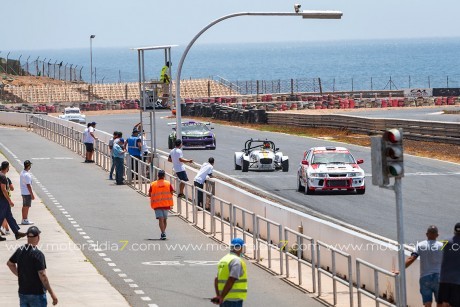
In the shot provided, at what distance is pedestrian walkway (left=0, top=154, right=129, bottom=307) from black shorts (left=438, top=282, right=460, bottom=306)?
528cm

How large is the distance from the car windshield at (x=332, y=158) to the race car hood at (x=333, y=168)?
0.40 meters

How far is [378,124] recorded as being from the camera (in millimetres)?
56594

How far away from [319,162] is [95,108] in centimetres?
6372

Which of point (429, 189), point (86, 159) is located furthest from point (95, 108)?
point (429, 189)

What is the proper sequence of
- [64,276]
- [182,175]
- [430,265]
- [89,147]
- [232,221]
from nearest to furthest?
1. [430,265]
2. [64,276]
3. [232,221]
4. [182,175]
5. [89,147]

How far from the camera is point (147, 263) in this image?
75.9ft

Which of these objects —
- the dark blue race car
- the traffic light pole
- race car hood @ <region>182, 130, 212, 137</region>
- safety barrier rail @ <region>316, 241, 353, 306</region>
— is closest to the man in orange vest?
safety barrier rail @ <region>316, 241, 353, 306</region>

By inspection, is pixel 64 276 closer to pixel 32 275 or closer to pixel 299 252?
pixel 299 252

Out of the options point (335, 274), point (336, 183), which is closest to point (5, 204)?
point (335, 274)

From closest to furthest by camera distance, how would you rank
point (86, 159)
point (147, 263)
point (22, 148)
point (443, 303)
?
point (443, 303) < point (147, 263) < point (86, 159) < point (22, 148)

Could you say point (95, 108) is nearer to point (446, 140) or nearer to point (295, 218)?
point (446, 140)

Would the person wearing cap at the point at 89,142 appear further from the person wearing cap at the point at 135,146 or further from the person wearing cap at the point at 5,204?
the person wearing cap at the point at 5,204

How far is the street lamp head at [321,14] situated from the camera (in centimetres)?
3450

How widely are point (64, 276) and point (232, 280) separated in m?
7.33
